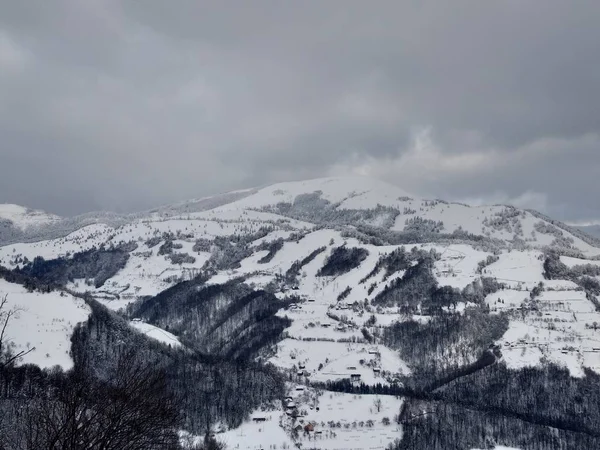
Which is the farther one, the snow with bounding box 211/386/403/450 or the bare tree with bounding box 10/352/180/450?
the snow with bounding box 211/386/403/450

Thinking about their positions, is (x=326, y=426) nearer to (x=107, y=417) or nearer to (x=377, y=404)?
(x=377, y=404)

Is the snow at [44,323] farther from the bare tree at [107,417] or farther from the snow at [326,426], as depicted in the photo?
the bare tree at [107,417]

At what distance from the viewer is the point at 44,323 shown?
159 metres

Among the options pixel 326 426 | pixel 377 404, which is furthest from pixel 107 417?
pixel 377 404

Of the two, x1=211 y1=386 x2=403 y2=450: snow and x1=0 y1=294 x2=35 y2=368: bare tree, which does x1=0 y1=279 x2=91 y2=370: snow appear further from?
x1=211 y1=386 x2=403 y2=450: snow

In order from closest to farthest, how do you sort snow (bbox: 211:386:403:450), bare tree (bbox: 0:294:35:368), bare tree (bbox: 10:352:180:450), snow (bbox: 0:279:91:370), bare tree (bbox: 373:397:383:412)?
bare tree (bbox: 10:352:180:450)
bare tree (bbox: 0:294:35:368)
snow (bbox: 211:386:403:450)
snow (bbox: 0:279:91:370)
bare tree (bbox: 373:397:383:412)

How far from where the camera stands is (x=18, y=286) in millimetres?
186500

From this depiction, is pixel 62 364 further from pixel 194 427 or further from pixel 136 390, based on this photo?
pixel 136 390

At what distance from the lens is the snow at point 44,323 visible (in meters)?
143

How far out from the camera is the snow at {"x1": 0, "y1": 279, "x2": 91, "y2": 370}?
468 ft

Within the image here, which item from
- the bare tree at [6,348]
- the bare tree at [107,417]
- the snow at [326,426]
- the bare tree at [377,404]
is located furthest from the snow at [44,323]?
the bare tree at [107,417]

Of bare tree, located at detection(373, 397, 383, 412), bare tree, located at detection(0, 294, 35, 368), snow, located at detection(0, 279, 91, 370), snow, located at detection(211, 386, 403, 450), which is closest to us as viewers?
bare tree, located at detection(0, 294, 35, 368)

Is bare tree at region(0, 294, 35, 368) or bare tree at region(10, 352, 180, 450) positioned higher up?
bare tree at region(0, 294, 35, 368)

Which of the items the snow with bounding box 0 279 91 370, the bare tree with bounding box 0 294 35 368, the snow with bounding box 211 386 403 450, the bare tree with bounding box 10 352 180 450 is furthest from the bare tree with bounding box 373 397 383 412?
the bare tree with bounding box 10 352 180 450
